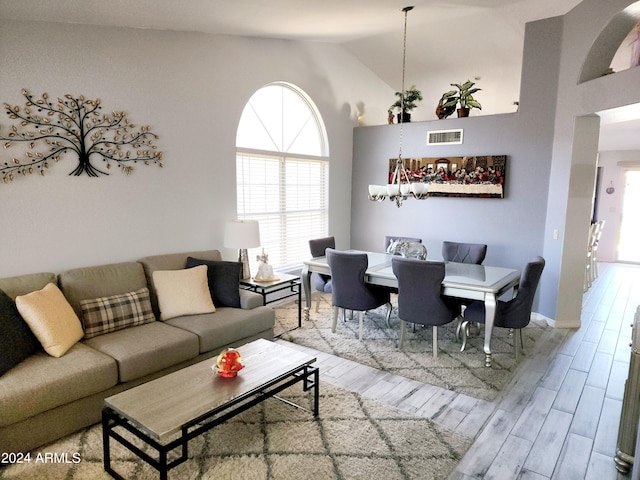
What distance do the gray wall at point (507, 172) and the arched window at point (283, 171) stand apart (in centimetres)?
84

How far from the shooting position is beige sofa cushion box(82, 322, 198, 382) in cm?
283

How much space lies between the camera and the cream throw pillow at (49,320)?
2727 millimetres

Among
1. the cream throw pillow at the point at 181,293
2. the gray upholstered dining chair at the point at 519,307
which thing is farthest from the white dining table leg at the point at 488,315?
the cream throw pillow at the point at 181,293

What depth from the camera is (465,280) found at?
150 inches

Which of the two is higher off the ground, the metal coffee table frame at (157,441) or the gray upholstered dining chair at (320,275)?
the gray upholstered dining chair at (320,275)

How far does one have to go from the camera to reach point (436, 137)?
5.65 metres

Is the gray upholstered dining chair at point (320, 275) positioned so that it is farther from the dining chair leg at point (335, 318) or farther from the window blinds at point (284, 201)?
the window blinds at point (284, 201)

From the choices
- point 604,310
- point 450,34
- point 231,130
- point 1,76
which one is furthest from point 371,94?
point 1,76

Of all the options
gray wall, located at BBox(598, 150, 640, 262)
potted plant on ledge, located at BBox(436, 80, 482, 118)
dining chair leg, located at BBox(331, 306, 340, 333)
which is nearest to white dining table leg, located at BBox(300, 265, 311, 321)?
dining chair leg, located at BBox(331, 306, 340, 333)

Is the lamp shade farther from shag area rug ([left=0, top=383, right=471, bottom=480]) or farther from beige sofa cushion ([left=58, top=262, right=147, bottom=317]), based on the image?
shag area rug ([left=0, top=383, right=471, bottom=480])

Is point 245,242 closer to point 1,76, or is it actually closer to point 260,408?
point 260,408

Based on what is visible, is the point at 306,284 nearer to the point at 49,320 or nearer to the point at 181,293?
the point at 181,293

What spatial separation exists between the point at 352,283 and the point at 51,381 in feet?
8.64

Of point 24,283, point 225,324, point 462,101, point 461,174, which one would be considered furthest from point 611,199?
point 24,283
